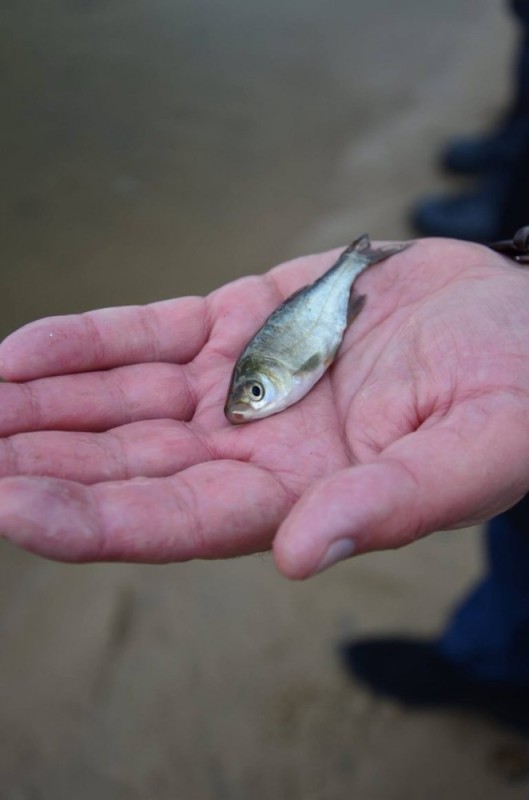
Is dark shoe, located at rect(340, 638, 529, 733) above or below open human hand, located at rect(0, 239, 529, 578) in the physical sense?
below

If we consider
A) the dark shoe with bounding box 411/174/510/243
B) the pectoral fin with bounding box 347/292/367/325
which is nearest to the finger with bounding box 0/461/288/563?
the pectoral fin with bounding box 347/292/367/325

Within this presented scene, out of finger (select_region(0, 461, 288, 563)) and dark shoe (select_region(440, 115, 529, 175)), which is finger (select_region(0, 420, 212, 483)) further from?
dark shoe (select_region(440, 115, 529, 175))

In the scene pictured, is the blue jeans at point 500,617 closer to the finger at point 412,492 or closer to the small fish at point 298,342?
the small fish at point 298,342

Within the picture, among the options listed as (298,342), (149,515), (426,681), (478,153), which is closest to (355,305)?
(298,342)

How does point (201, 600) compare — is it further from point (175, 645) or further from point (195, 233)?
point (195, 233)

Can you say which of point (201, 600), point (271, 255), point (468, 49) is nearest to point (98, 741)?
point (201, 600)

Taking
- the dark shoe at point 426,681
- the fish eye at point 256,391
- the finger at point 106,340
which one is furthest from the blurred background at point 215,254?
the fish eye at point 256,391
